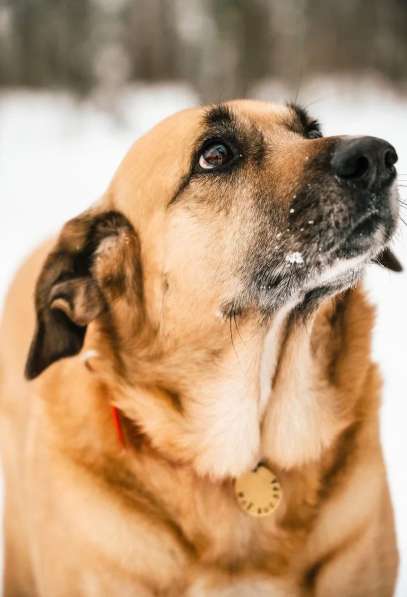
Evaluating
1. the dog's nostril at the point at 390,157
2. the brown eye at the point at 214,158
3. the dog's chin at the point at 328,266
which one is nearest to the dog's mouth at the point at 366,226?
the dog's chin at the point at 328,266

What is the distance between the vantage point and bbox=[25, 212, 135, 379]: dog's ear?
229 cm

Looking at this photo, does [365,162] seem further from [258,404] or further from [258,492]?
[258,492]

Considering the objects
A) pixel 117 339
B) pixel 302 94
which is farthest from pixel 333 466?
pixel 302 94

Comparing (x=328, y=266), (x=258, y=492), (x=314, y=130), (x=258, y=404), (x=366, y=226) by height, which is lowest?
(x=258, y=492)

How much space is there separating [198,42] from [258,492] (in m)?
12.6

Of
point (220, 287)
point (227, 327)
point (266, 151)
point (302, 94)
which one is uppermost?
point (266, 151)

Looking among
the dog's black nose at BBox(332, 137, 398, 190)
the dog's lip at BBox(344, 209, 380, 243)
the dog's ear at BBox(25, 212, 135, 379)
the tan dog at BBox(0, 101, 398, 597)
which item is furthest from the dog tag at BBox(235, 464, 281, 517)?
the dog's black nose at BBox(332, 137, 398, 190)

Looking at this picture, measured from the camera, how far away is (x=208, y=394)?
2342 mm

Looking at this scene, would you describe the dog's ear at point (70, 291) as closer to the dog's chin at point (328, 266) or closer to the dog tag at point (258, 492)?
the dog's chin at point (328, 266)

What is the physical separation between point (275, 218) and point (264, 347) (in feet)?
1.52

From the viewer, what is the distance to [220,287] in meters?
2.22

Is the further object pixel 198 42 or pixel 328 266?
pixel 198 42

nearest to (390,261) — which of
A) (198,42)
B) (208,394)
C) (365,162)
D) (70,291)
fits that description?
(365,162)

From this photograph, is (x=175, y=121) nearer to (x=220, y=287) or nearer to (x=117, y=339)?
(x=220, y=287)
